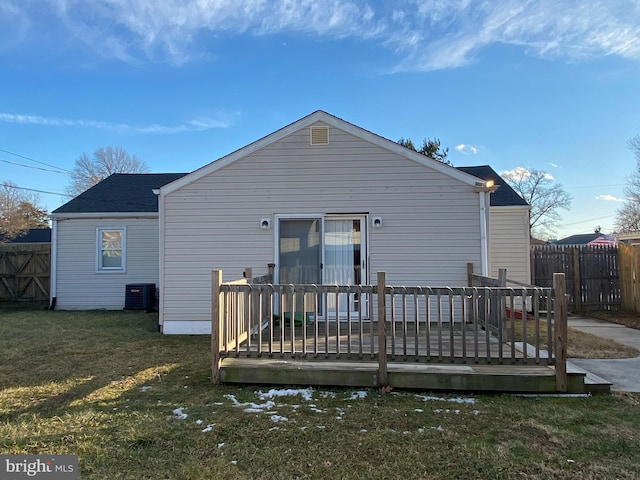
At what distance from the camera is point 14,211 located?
2086 centimetres

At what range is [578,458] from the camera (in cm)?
257

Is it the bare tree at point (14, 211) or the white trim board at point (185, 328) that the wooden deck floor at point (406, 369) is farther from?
the bare tree at point (14, 211)

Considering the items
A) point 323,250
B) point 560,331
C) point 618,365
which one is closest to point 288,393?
point 560,331

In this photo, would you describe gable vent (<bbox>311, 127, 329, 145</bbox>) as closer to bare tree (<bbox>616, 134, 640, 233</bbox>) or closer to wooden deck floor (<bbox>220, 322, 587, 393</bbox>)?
wooden deck floor (<bbox>220, 322, 587, 393</bbox>)

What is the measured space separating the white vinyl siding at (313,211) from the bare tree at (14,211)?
18.5 metres

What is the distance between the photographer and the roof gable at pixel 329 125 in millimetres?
7012

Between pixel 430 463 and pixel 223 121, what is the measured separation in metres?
14.9

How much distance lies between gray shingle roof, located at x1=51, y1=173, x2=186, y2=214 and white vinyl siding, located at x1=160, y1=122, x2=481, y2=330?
468cm

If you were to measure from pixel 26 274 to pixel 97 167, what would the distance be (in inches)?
769

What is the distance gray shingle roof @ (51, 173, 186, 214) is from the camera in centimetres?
1122

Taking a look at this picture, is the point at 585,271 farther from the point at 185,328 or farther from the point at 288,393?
the point at 185,328

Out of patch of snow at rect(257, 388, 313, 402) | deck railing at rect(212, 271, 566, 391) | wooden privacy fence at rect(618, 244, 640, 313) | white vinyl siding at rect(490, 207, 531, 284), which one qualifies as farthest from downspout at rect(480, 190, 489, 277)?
wooden privacy fence at rect(618, 244, 640, 313)

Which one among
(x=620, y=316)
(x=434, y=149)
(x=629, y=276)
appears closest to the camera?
(x=620, y=316)

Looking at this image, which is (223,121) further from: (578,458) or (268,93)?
(578,458)
